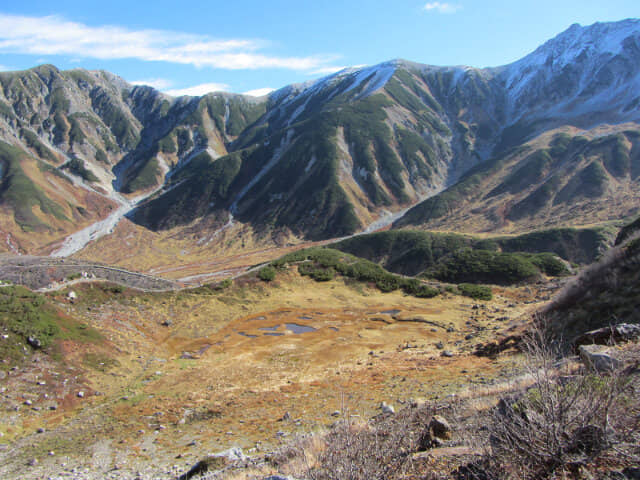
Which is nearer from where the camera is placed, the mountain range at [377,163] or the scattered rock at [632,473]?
the scattered rock at [632,473]

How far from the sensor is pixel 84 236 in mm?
109750

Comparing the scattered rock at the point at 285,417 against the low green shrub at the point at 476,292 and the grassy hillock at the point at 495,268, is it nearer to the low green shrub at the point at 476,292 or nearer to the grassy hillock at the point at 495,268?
the low green shrub at the point at 476,292

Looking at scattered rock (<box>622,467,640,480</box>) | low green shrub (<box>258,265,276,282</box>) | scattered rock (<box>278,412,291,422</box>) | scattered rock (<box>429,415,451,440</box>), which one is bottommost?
low green shrub (<box>258,265,276,282</box>)

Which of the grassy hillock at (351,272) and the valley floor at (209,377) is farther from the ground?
the valley floor at (209,377)

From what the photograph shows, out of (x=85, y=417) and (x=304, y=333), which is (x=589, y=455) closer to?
(x=85, y=417)

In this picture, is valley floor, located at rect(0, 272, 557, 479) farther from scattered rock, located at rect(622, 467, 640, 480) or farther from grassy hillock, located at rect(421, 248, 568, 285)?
grassy hillock, located at rect(421, 248, 568, 285)

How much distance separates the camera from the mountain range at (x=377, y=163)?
332ft

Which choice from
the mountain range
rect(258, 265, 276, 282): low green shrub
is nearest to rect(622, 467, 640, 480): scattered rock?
rect(258, 265, 276, 282): low green shrub

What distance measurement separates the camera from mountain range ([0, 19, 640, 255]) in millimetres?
101312

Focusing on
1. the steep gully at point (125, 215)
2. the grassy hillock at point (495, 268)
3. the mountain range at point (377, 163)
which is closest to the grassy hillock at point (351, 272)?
the grassy hillock at point (495, 268)

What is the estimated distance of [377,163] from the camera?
136 meters

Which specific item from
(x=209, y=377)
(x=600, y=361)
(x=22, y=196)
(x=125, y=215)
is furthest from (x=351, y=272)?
(x=125, y=215)

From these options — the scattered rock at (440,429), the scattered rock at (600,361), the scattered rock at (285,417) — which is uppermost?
the scattered rock at (600,361)

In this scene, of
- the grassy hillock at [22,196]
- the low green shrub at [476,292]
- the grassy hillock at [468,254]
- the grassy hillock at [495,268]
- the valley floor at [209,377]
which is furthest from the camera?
the grassy hillock at [22,196]
